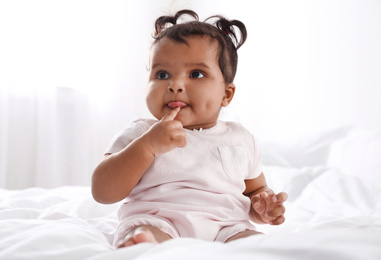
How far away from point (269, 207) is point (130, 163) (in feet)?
1.13

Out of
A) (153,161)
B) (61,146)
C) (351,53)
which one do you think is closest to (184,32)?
(153,161)

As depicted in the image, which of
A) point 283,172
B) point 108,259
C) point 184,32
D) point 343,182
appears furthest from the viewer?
point 283,172

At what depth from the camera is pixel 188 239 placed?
1.99 ft

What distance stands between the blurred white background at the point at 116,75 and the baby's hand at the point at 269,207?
1.44 meters

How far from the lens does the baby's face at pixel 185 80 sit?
0.99 meters

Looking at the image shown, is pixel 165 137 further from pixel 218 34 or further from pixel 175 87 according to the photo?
pixel 218 34

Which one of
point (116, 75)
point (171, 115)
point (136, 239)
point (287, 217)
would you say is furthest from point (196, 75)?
point (116, 75)

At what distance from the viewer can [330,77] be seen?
7.82 feet

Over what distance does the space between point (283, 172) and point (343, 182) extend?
29 cm

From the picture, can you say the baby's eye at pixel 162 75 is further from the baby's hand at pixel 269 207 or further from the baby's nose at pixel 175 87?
the baby's hand at pixel 269 207

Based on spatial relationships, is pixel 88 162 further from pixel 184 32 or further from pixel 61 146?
pixel 184 32

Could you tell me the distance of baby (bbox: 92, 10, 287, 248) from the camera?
87cm

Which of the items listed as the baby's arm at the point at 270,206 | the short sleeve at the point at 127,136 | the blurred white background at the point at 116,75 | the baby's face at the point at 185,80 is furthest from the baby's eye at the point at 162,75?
the blurred white background at the point at 116,75

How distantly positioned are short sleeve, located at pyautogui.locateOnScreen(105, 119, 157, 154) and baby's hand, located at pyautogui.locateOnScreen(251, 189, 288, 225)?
311mm
